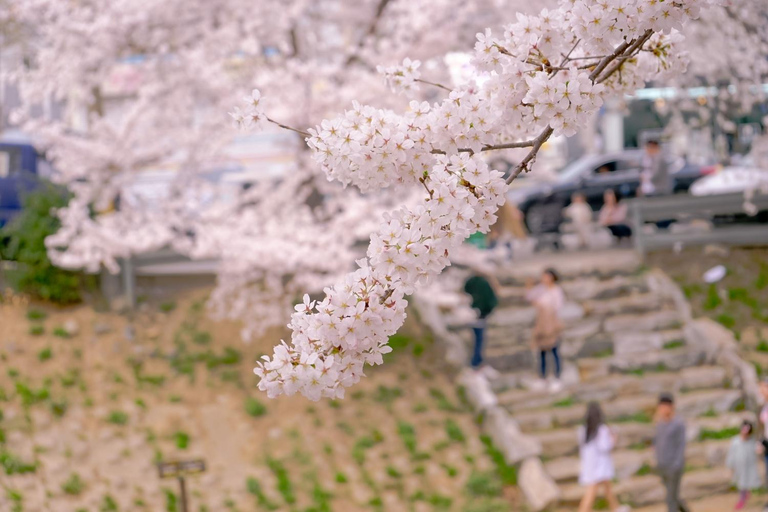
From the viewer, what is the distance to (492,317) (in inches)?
488

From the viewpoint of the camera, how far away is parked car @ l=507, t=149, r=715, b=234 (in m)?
17.4

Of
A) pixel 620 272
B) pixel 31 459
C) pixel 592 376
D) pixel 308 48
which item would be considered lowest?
pixel 31 459

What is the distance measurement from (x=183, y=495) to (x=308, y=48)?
7.16 metres

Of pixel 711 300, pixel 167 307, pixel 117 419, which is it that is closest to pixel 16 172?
pixel 167 307

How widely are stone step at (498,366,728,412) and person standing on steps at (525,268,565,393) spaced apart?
0.59 ft

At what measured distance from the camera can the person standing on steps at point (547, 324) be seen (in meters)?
10.6

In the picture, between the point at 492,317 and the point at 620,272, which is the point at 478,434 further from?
the point at 620,272

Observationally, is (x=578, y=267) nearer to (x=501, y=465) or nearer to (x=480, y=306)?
(x=480, y=306)

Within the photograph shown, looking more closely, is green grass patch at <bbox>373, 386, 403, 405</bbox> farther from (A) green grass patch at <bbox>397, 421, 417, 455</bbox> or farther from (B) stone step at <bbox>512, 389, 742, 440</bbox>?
(B) stone step at <bbox>512, 389, 742, 440</bbox>

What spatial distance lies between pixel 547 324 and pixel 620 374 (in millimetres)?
1632

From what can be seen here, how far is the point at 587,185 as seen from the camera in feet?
58.5

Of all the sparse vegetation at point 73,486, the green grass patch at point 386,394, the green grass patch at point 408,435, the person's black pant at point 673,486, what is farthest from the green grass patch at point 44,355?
the person's black pant at point 673,486

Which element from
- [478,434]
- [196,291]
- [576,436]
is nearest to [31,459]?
[196,291]

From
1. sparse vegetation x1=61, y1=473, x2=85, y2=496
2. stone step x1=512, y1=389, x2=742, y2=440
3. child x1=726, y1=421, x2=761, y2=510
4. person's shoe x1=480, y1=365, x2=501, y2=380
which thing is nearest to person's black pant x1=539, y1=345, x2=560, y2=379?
stone step x1=512, y1=389, x2=742, y2=440
